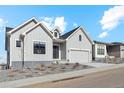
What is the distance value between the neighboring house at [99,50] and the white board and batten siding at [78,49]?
447cm

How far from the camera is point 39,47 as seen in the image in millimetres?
32719

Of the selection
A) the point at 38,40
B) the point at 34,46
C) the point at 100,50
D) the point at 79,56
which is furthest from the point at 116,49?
the point at 34,46

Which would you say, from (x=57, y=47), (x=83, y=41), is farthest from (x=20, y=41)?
(x=83, y=41)

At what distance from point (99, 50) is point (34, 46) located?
17.1 m

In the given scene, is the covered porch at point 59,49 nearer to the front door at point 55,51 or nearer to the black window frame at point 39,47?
the front door at point 55,51

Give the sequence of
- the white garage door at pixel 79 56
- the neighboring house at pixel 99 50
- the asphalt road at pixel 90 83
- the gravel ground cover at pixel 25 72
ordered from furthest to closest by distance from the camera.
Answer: the neighboring house at pixel 99 50
the white garage door at pixel 79 56
the gravel ground cover at pixel 25 72
the asphalt road at pixel 90 83

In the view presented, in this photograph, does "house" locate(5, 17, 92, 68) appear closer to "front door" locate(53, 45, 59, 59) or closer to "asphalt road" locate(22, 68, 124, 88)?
"front door" locate(53, 45, 59, 59)

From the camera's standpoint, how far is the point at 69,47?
37844mm

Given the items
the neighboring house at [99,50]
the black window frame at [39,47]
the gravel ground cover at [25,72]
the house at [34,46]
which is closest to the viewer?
the gravel ground cover at [25,72]

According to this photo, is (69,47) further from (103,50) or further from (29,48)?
(103,50)

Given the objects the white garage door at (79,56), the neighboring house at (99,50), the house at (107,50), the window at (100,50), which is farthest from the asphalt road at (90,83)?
the window at (100,50)

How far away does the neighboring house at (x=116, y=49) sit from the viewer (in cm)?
5047

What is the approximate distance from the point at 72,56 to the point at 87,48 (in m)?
3.37

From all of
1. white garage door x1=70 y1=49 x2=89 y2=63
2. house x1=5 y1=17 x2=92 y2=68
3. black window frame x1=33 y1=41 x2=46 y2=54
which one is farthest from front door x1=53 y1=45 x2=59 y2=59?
black window frame x1=33 y1=41 x2=46 y2=54
